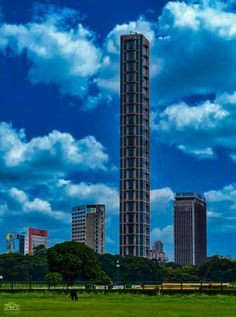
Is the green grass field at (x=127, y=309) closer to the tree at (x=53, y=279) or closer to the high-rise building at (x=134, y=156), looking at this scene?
the tree at (x=53, y=279)

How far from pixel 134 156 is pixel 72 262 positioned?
A: 71.7 m

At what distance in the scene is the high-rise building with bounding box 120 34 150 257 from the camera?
6654 inches

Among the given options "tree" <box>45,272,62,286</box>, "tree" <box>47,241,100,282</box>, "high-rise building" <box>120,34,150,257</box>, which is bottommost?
"tree" <box>45,272,62,286</box>

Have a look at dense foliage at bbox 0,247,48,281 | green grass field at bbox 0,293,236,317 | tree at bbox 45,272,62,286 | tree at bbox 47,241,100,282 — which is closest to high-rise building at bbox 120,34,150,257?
dense foliage at bbox 0,247,48,281

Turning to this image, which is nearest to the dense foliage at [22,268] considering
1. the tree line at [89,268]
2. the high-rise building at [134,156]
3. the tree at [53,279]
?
the tree line at [89,268]

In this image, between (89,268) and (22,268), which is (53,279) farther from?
(22,268)

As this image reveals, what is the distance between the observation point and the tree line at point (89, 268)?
340 ft

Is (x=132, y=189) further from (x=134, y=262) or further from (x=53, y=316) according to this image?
(x=53, y=316)

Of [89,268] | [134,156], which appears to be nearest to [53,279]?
[89,268]

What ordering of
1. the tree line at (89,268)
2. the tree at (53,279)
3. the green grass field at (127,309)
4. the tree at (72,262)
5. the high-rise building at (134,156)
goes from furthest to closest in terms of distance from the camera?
the high-rise building at (134,156) < the tree line at (89,268) < the tree at (72,262) < the tree at (53,279) < the green grass field at (127,309)

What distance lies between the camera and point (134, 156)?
171125mm

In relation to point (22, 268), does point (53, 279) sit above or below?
below

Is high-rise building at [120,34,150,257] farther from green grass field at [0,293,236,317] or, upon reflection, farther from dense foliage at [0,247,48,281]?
green grass field at [0,293,236,317]

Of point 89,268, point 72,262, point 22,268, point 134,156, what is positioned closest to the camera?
point 72,262
